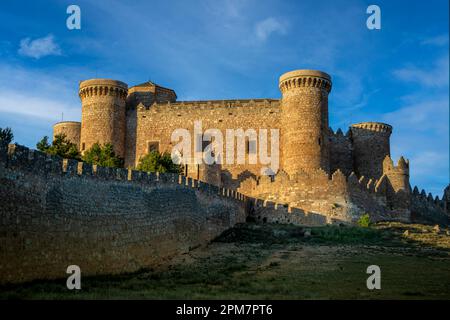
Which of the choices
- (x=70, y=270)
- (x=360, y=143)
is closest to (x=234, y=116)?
(x=360, y=143)

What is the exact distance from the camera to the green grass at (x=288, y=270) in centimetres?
1484

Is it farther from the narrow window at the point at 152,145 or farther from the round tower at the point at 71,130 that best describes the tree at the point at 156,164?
the round tower at the point at 71,130

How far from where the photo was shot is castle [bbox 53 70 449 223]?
35844 mm

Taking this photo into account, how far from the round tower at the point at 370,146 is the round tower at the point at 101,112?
1728 cm

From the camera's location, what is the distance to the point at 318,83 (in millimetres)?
39188

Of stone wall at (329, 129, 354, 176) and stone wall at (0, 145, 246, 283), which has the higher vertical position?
stone wall at (329, 129, 354, 176)

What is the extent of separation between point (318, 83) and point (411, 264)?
20482 millimetres

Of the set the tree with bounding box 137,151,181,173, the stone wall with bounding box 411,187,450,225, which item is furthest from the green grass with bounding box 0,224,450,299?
the stone wall with bounding box 411,187,450,225

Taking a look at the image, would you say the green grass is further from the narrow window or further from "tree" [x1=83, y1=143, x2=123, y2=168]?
the narrow window

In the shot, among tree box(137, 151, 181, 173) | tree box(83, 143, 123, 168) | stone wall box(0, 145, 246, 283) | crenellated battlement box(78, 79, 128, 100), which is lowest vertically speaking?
stone wall box(0, 145, 246, 283)

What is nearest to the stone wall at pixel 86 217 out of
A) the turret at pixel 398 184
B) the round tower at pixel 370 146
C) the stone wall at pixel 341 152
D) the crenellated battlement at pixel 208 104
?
the turret at pixel 398 184

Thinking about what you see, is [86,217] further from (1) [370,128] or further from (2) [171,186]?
(1) [370,128]

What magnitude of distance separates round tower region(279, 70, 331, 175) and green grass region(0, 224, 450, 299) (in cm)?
952

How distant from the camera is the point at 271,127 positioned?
41.4 m
